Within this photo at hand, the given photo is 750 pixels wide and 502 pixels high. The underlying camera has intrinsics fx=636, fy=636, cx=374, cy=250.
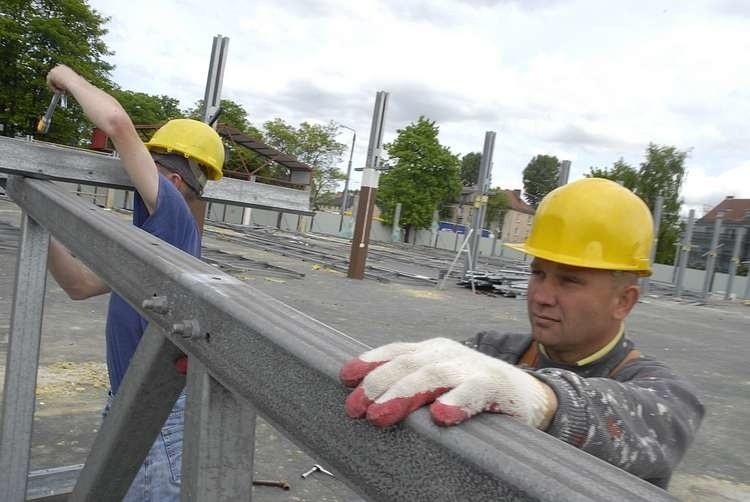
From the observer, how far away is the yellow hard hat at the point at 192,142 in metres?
2.58

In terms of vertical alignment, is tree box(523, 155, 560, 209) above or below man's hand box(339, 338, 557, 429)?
above

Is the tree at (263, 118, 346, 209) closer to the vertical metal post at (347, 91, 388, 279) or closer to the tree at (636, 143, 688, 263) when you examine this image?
the tree at (636, 143, 688, 263)

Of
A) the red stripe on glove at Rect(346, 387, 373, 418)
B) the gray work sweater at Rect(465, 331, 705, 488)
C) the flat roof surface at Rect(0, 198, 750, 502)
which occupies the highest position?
the red stripe on glove at Rect(346, 387, 373, 418)

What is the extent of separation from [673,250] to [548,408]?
44.8 m

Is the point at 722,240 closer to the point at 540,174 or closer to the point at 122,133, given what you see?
the point at 122,133

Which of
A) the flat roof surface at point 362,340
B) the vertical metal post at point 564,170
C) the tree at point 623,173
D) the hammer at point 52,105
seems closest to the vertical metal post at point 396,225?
the tree at point 623,173

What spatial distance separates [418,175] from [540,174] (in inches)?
1772

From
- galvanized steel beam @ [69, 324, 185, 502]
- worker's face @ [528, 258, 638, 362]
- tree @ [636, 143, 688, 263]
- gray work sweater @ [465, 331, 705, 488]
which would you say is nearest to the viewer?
gray work sweater @ [465, 331, 705, 488]

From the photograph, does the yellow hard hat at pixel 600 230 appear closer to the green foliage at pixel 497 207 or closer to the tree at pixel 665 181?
the tree at pixel 665 181

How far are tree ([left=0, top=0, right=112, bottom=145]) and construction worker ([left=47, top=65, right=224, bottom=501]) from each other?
34.0 meters

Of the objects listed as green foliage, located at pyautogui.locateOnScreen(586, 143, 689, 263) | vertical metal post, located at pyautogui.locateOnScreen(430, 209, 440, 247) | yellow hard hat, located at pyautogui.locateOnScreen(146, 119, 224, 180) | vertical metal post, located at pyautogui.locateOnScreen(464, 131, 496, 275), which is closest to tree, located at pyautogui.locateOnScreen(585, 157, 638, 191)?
green foliage, located at pyautogui.locateOnScreen(586, 143, 689, 263)

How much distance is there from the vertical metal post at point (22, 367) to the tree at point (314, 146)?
2130 inches

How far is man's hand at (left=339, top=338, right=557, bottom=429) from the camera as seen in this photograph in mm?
615

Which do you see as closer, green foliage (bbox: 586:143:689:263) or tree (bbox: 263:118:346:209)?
green foliage (bbox: 586:143:689:263)
